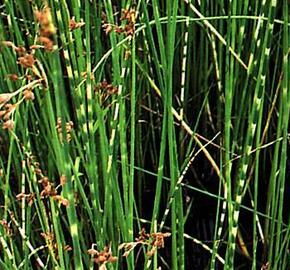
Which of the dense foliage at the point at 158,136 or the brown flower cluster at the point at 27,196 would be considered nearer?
the brown flower cluster at the point at 27,196

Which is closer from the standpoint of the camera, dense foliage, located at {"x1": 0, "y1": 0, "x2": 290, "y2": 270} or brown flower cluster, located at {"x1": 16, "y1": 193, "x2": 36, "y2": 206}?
brown flower cluster, located at {"x1": 16, "y1": 193, "x2": 36, "y2": 206}

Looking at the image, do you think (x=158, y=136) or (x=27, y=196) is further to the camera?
(x=158, y=136)

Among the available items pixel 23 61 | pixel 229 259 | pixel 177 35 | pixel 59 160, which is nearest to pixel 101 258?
pixel 59 160

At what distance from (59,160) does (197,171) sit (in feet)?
2.63

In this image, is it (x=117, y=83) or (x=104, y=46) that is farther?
(x=104, y=46)

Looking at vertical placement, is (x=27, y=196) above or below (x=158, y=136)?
above

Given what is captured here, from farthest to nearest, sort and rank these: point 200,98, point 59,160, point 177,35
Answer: point 200,98
point 177,35
point 59,160

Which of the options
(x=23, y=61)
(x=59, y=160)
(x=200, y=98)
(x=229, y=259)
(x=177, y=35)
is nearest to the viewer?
(x=23, y=61)

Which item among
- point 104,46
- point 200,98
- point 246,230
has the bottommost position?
point 246,230

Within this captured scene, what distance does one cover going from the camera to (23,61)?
0.45 meters

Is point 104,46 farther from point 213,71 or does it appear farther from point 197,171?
point 197,171

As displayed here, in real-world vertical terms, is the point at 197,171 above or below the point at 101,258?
below

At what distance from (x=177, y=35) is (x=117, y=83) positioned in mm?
448

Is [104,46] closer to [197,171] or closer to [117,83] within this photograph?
[197,171]
